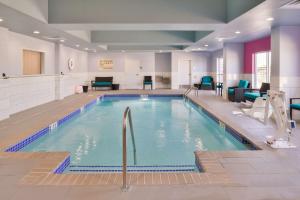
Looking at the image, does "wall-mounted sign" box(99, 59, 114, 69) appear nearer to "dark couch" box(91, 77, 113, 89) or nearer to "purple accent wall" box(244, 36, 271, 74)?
"dark couch" box(91, 77, 113, 89)

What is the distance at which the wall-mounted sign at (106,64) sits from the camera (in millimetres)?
18406

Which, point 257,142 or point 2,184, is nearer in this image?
point 2,184

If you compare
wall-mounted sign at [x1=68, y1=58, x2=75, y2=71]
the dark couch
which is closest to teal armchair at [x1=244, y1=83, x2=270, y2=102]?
wall-mounted sign at [x1=68, y1=58, x2=75, y2=71]

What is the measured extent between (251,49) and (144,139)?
7.35 metres

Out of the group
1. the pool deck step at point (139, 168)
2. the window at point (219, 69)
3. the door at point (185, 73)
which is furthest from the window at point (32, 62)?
the window at point (219, 69)

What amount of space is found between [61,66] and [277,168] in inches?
412

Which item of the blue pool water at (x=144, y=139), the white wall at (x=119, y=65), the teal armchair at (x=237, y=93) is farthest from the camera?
the white wall at (x=119, y=65)

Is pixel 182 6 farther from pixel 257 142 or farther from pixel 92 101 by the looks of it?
pixel 92 101

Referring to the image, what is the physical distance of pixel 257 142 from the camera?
504 centimetres

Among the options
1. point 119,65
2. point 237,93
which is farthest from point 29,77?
point 119,65

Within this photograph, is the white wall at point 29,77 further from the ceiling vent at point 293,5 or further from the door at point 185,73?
the door at point 185,73

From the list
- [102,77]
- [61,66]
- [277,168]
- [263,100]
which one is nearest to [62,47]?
[61,66]

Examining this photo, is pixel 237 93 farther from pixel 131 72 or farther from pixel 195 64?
pixel 131 72

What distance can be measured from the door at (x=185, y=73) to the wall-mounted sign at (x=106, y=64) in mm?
3986
